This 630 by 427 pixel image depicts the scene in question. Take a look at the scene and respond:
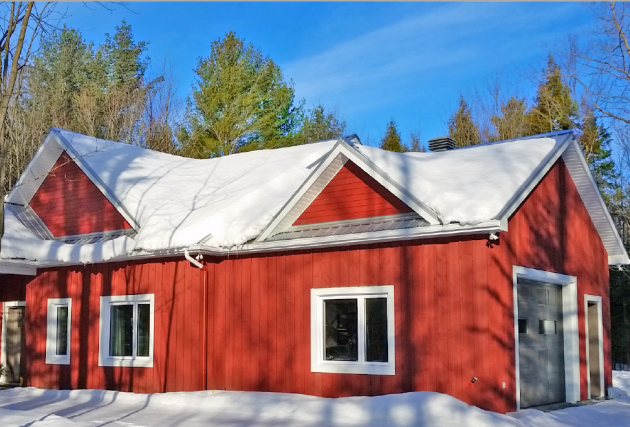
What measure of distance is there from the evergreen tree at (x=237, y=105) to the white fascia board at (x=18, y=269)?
19.7 metres

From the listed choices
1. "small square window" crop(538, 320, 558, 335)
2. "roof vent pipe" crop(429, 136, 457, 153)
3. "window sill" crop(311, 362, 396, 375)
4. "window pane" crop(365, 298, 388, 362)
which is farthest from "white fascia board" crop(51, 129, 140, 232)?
"small square window" crop(538, 320, 558, 335)

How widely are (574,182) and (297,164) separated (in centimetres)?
590

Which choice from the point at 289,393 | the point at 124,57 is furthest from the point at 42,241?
the point at 124,57

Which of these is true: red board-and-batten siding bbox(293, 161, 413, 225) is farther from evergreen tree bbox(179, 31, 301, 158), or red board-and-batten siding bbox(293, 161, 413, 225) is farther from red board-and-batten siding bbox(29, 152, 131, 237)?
evergreen tree bbox(179, 31, 301, 158)

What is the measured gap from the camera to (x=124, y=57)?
39844mm

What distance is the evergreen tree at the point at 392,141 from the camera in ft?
139

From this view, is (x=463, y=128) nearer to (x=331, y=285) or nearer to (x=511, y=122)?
(x=511, y=122)

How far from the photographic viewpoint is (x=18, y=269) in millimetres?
16906

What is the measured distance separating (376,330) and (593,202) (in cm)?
595

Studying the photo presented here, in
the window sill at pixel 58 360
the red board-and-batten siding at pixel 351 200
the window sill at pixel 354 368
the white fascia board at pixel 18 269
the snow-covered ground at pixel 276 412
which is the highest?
the red board-and-batten siding at pixel 351 200

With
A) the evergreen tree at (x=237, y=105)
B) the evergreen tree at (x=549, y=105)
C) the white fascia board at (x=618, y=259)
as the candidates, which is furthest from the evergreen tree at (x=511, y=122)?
the white fascia board at (x=618, y=259)

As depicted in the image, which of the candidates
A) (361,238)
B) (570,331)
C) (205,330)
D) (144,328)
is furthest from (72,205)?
(570,331)

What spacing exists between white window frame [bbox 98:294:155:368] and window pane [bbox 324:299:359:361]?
396 centimetres

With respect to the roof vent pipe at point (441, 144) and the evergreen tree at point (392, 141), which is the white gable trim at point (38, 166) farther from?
the evergreen tree at point (392, 141)
